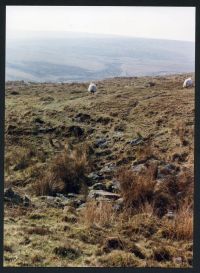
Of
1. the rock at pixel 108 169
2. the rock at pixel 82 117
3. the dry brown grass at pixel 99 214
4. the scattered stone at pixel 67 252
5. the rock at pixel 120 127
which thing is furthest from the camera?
the rock at pixel 82 117

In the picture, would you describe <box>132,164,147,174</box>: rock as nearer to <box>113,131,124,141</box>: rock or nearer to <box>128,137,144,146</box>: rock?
<box>128,137,144,146</box>: rock

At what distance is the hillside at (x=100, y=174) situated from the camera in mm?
4797

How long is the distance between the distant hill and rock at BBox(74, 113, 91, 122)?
0.80m

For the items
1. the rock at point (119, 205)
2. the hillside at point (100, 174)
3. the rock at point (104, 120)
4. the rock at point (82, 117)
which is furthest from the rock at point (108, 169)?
the rock at point (82, 117)

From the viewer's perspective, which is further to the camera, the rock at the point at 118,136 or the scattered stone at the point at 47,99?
the scattered stone at the point at 47,99

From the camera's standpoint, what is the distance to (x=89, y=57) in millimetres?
5496

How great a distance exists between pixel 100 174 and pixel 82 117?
1.07m

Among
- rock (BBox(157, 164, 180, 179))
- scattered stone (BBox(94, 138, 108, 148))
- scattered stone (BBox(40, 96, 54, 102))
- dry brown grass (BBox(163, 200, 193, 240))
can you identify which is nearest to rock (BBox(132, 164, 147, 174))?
rock (BBox(157, 164, 180, 179))

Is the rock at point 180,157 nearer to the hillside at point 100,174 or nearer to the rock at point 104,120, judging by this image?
the hillside at point 100,174

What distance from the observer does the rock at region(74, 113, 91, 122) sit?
252 inches

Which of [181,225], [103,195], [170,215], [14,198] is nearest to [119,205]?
[103,195]

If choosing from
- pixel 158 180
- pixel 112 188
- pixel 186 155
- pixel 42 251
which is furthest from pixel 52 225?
pixel 186 155

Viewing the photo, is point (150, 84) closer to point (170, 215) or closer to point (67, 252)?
point (170, 215)

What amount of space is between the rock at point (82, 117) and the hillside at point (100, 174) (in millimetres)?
14
